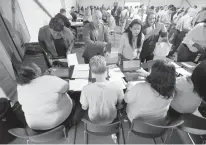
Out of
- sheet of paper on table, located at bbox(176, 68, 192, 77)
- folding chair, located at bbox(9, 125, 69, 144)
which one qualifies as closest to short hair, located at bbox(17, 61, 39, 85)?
folding chair, located at bbox(9, 125, 69, 144)

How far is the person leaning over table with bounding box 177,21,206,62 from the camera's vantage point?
2174 millimetres

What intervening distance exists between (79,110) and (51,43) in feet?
5.29

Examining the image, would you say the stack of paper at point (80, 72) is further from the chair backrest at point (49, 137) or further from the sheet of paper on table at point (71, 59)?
the chair backrest at point (49, 137)

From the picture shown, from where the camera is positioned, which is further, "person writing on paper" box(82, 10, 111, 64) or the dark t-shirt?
the dark t-shirt

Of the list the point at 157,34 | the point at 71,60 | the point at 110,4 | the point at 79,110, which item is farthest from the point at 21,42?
the point at 110,4

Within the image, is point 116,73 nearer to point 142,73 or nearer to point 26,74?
point 142,73

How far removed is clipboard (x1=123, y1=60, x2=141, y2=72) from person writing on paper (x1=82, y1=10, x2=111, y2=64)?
670mm

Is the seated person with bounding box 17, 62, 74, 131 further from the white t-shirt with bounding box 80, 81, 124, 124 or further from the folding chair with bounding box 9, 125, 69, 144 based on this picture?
the white t-shirt with bounding box 80, 81, 124, 124

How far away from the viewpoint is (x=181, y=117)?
1436mm

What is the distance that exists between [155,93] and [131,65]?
0.79 meters

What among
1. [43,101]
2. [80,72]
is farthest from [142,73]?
[43,101]

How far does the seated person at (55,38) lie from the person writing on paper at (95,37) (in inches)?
18.3

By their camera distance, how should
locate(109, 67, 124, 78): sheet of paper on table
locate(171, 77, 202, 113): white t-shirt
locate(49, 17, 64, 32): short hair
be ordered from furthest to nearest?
locate(49, 17, 64, 32): short hair < locate(109, 67, 124, 78): sheet of paper on table < locate(171, 77, 202, 113): white t-shirt

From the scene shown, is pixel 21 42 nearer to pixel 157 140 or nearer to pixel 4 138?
pixel 4 138
